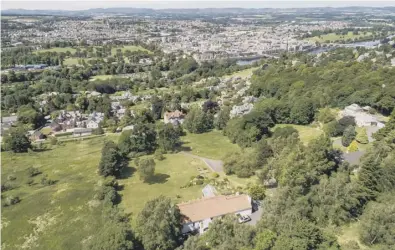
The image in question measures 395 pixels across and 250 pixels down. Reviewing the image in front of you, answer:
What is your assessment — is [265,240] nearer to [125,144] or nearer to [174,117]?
[125,144]

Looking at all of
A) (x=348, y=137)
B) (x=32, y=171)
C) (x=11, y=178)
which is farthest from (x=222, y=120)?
(x=11, y=178)

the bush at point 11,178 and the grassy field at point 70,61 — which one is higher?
the grassy field at point 70,61

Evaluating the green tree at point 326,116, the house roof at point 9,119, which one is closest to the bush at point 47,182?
the house roof at point 9,119

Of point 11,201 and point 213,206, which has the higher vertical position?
point 213,206

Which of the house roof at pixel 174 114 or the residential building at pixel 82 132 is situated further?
the house roof at pixel 174 114

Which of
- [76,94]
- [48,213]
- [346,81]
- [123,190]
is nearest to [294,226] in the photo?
[123,190]

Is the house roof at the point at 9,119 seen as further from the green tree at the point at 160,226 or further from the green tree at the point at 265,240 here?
the green tree at the point at 265,240

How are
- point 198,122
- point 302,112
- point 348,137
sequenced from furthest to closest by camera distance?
→ point 198,122
point 302,112
point 348,137
